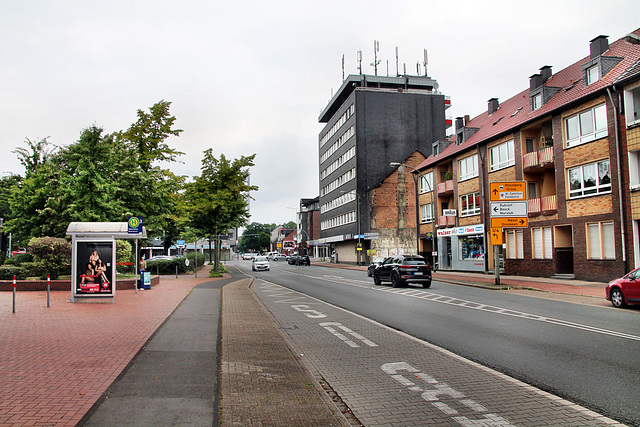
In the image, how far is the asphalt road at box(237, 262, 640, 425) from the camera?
593 centimetres

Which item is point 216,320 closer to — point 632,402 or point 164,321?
point 164,321

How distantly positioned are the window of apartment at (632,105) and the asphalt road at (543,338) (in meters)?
10.9

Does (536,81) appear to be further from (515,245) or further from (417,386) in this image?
(417,386)

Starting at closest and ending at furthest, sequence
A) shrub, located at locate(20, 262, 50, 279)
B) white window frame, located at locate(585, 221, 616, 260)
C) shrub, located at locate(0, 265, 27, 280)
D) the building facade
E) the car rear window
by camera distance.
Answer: shrub, located at locate(20, 262, 50, 279)
shrub, located at locate(0, 265, 27, 280)
the car rear window
white window frame, located at locate(585, 221, 616, 260)
the building facade

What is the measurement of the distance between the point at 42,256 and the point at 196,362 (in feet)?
53.3

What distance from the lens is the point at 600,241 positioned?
2394 centimetres

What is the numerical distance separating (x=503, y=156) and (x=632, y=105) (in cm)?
1055

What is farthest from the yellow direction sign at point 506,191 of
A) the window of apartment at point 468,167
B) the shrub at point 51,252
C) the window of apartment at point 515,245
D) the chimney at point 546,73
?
the shrub at point 51,252

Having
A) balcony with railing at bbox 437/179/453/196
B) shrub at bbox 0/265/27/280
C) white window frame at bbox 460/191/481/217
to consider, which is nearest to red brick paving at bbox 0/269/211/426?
shrub at bbox 0/265/27/280

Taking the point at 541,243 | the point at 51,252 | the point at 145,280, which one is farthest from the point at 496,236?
the point at 51,252

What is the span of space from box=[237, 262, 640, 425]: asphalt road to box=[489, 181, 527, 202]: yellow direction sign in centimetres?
794

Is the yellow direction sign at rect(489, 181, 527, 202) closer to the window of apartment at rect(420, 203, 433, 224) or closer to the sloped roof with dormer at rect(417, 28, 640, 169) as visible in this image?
the sloped roof with dormer at rect(417, 28, 640, 169)

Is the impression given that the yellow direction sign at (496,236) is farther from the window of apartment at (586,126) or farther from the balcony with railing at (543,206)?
Answer: the window of apartment at (586,126)

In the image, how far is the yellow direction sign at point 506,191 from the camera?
24.1 m
